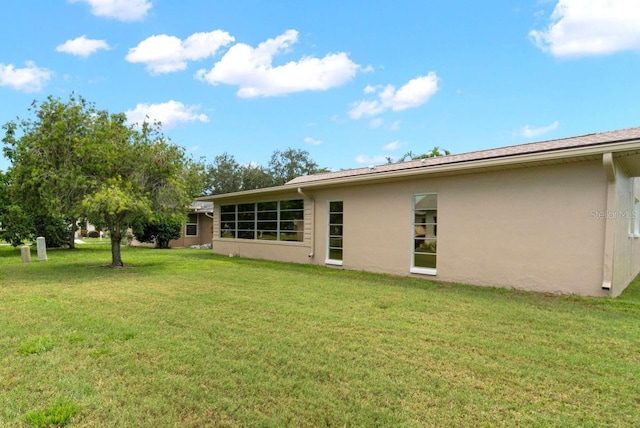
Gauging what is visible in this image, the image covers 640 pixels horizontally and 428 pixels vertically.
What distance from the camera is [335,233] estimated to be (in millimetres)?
12469

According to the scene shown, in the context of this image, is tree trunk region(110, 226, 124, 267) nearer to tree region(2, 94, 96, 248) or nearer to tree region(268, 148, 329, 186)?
tree region(2, 94, 96, 248)

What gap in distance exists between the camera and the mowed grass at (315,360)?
2764mm

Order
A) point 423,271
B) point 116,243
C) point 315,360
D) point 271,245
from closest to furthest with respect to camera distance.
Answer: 1. point 315,360
2. point 423,271
3. point 116,243
4. point 271,245

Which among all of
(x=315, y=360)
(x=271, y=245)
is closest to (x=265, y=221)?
(x=271, y=245)

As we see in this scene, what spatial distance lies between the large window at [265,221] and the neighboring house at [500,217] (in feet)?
2.99

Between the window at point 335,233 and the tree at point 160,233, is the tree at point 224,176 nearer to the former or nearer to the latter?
the tree at point 160,233

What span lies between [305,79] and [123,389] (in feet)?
66.9

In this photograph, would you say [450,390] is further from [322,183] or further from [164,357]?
[322,183]

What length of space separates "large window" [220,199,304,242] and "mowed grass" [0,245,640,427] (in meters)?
6.99

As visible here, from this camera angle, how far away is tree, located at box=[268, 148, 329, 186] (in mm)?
43312

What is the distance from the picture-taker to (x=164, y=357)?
3793 mm

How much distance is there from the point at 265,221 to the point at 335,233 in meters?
4.01

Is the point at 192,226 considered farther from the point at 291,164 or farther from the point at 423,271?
the point at 291,164

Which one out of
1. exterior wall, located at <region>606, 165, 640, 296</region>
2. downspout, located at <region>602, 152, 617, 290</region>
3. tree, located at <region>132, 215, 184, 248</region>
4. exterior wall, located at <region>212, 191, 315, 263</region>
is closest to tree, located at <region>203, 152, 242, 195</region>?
tree, located at <region>132, 215, 184, 248</region>
